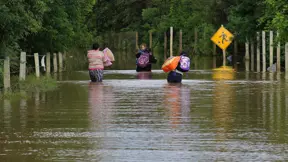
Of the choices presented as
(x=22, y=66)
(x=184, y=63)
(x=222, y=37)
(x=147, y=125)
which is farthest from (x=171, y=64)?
(x=222, y=37)

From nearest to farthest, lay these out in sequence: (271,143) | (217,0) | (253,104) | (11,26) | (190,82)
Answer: (271,143) → (253,104) → (11,26) → (190,82) → (217,0)

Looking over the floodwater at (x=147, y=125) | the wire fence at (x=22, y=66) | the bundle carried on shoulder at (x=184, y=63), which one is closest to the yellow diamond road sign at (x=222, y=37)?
the wire fence at (x=22, y=66)

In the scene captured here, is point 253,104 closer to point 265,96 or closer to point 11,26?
point 265,96

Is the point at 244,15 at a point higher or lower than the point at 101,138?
higher

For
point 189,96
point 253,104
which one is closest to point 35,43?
point 189,96

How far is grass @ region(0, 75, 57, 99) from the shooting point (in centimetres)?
2092

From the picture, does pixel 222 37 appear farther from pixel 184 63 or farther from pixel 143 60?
pixel 184 63

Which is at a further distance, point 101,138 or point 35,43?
point 35,43

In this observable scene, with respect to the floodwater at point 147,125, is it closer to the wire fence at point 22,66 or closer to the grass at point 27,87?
the grass at point 27,87

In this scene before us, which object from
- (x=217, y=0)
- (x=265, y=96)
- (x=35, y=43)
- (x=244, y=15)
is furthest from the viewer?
(x=217, y=0)

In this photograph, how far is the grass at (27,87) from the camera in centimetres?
2092

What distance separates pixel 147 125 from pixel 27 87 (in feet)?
33.7

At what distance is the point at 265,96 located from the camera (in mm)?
21406

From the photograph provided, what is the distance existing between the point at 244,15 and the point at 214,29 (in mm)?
20130
